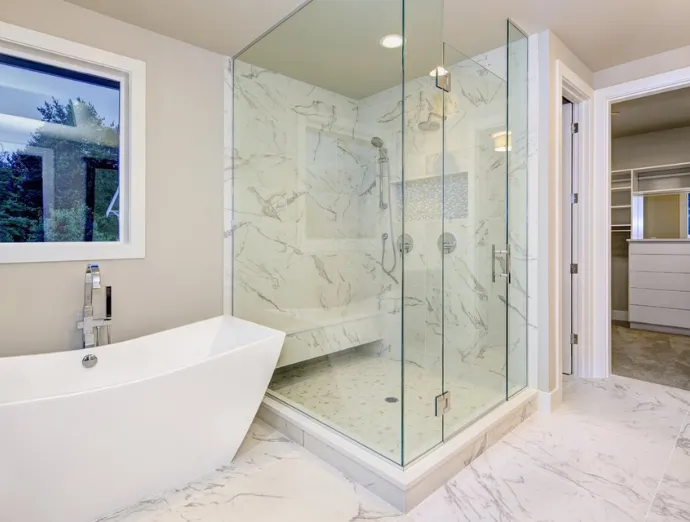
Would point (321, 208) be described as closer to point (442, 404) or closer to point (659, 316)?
point (442, 404)

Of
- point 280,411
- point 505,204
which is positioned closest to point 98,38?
point 280,411

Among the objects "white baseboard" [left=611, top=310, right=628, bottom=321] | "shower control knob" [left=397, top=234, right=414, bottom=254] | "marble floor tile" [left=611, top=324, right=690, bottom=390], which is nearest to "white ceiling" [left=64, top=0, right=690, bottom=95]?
"shower control knob" [left=397, top=234, right=414, bottom=254]

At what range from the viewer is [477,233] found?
2484 mm

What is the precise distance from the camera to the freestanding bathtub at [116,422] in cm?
129

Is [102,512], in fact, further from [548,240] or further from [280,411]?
[548,240]

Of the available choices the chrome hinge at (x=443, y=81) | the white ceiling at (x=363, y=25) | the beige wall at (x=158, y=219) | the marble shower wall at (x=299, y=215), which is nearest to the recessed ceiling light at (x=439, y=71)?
the chrome hinge at (x=443, y=81)

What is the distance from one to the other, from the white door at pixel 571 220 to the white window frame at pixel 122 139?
300cm

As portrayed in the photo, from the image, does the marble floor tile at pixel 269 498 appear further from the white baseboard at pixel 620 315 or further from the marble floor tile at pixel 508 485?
the white baseboard at pixel 620 315

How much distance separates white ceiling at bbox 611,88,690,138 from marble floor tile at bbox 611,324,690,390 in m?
2.39

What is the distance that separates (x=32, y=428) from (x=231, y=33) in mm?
2224

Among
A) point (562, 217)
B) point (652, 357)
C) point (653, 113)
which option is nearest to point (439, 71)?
point (562, 217)

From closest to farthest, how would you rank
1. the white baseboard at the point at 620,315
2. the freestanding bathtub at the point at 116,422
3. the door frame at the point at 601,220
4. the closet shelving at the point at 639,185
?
the freestanding bathtub at the point at 116,422 < the door frame at the point at 601,220 < the closet shelving at the point at 639,185 < the white baseboard at the point at 620,315

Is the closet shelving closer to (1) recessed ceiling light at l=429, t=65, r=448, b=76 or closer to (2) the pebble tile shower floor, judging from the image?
(2) the pebble tile shower floor

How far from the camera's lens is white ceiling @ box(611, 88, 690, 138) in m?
3.74
